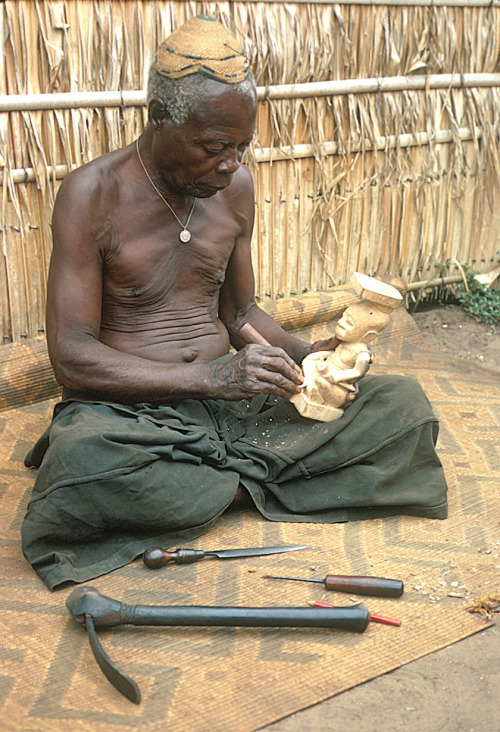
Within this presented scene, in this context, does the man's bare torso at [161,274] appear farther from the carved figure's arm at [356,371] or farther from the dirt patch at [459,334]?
the dirt patch at [459,334]

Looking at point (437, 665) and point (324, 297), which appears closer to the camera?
point (437, 665)

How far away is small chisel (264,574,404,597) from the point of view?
2.53 meters

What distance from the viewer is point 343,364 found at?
298cm

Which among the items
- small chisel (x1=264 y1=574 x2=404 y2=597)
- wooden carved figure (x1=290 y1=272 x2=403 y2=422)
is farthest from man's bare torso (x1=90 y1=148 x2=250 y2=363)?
small chisel (x1=264 y1=574 x2=404 y2=597)

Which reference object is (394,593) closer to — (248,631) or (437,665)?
(437,665)

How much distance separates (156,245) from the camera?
3.04 meters

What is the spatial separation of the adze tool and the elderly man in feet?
0.94

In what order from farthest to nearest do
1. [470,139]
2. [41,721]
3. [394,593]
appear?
[470,139]
[394,593]
[41,721]

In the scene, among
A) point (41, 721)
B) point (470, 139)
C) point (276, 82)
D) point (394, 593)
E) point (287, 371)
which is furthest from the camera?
point (470, 139)

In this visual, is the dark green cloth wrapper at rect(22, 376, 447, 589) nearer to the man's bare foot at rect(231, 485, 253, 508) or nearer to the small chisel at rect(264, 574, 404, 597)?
the man's bare foot at rect(231, 485, 253, 508)

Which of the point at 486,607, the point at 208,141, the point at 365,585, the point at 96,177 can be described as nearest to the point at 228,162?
the point at 208,141

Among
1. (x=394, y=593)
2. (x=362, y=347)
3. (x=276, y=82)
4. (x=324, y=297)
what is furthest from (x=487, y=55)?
(x=394, y=593)

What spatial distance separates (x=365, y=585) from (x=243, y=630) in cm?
39

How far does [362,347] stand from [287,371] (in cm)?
29
